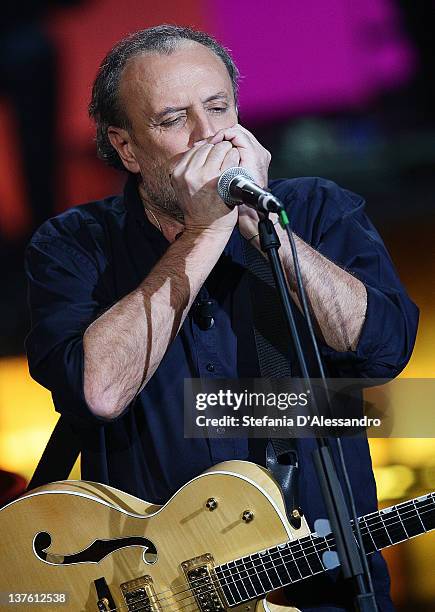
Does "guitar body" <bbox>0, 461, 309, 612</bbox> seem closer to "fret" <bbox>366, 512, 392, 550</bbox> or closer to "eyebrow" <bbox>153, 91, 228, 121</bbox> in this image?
"fret" <bbox>366, 512, 392, 550</bbox>

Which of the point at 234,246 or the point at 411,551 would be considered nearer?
the point at 234,246

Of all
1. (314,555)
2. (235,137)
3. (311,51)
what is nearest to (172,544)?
(314,555)

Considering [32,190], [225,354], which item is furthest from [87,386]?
[32,190]

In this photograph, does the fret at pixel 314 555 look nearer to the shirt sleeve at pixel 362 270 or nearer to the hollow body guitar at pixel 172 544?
the hollow body guitar at pixel 172 544

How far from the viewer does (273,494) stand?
76.0 inches

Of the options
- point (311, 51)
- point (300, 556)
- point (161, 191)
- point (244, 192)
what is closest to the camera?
point (244, 192)

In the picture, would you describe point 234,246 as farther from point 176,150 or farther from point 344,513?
point 344,513

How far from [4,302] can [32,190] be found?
336 mm

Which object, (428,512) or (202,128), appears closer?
(428,512)

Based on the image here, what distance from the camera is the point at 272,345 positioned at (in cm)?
212

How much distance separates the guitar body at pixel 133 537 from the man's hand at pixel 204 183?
53 cm

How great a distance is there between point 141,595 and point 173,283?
67cm

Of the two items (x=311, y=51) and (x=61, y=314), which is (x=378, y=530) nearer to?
(x=61, y=314)

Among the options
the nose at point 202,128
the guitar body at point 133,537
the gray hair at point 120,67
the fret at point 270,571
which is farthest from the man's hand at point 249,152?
the fret at point 270,571
